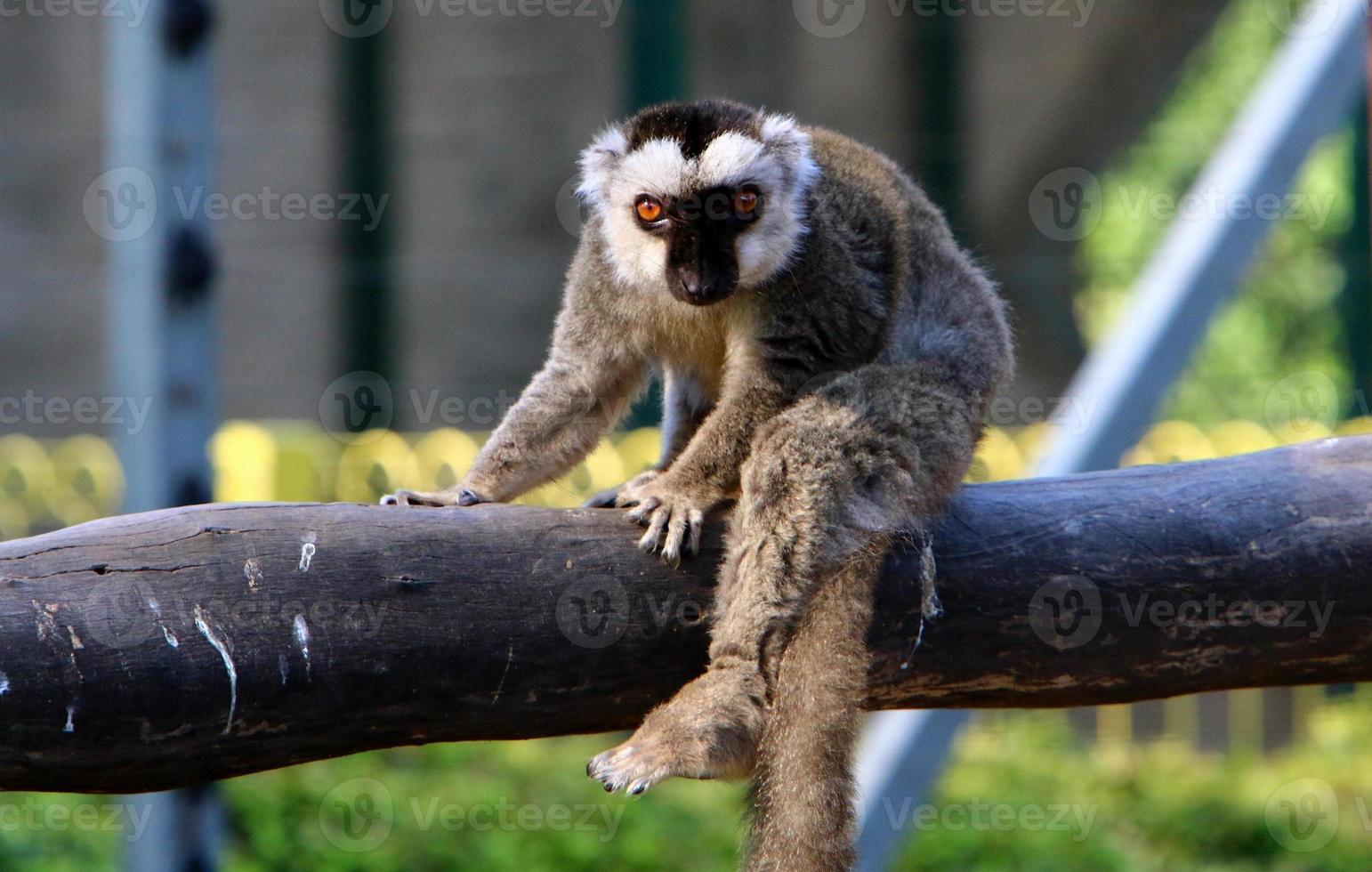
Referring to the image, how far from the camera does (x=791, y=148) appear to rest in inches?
139

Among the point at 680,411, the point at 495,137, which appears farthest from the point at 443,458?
the point at 680,411

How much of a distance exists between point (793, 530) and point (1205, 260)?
344cm

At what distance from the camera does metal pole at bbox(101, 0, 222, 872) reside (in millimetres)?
3955

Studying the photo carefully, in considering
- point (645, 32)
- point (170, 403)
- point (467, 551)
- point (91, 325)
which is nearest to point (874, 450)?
point (467, 551)

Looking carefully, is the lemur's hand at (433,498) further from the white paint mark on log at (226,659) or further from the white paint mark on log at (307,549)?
the white paint mark on log at (226,659)

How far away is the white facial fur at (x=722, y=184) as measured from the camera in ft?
10.9

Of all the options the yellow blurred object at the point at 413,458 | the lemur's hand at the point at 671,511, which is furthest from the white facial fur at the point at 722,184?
the yellow blurred object at the point at 413,458

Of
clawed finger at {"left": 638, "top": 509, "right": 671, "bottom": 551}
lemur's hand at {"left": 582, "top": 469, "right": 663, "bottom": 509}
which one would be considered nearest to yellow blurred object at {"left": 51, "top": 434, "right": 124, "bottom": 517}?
lemur's hand at {"left": 582, "top": 469, "right": 663, "bottom": 509}

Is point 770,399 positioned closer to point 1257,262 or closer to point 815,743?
point 815,743

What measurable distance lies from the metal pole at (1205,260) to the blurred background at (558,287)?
7cm

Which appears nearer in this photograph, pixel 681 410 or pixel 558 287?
pixel 681 410

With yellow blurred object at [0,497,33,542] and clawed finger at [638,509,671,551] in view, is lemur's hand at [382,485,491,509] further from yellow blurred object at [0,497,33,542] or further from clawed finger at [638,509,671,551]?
yellow blurred object at [0,497,33,542]

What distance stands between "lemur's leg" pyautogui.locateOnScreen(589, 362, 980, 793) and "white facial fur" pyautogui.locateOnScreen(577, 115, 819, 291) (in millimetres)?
402

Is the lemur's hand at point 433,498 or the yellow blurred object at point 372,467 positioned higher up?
the lemur's hand at point 433,498
